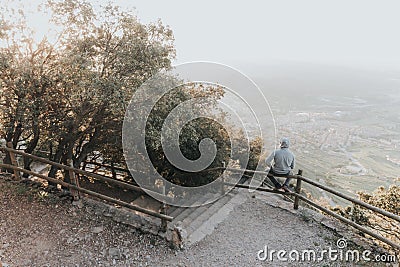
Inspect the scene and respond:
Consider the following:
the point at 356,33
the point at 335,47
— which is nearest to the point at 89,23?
the point at 356,33

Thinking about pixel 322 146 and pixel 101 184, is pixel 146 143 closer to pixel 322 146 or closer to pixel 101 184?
pixel 101 184

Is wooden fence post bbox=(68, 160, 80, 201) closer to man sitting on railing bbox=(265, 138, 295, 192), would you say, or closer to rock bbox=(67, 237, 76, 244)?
rock bbox=(67, 237, 76, 244)

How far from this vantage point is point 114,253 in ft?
16.0

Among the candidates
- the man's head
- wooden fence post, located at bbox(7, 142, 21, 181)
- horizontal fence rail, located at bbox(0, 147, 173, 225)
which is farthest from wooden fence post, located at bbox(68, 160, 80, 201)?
the man's head

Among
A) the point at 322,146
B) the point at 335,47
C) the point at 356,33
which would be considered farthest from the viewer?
the point at 335,47

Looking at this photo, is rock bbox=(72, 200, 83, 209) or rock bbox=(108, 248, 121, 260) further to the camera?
rock bbox=(72, 200, 83, 209)

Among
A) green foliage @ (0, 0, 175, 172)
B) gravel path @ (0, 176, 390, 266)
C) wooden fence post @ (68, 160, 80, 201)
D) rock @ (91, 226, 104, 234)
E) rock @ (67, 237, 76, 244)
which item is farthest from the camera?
wooden fence post @ (68, 160, 80, 201)

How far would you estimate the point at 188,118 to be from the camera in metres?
7.76

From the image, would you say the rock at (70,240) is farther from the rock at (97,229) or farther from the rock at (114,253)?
the rock at (114,253)

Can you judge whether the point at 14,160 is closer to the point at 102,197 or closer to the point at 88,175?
the point at 88,175

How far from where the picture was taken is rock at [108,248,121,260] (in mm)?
4812

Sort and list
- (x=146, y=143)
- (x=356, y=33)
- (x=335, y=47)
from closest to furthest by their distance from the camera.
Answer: (x=146, y=143) < (x=356, y=33) < (x=335, y=47)

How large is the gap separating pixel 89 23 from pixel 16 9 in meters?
1.56

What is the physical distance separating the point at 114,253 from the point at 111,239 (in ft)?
1.18
